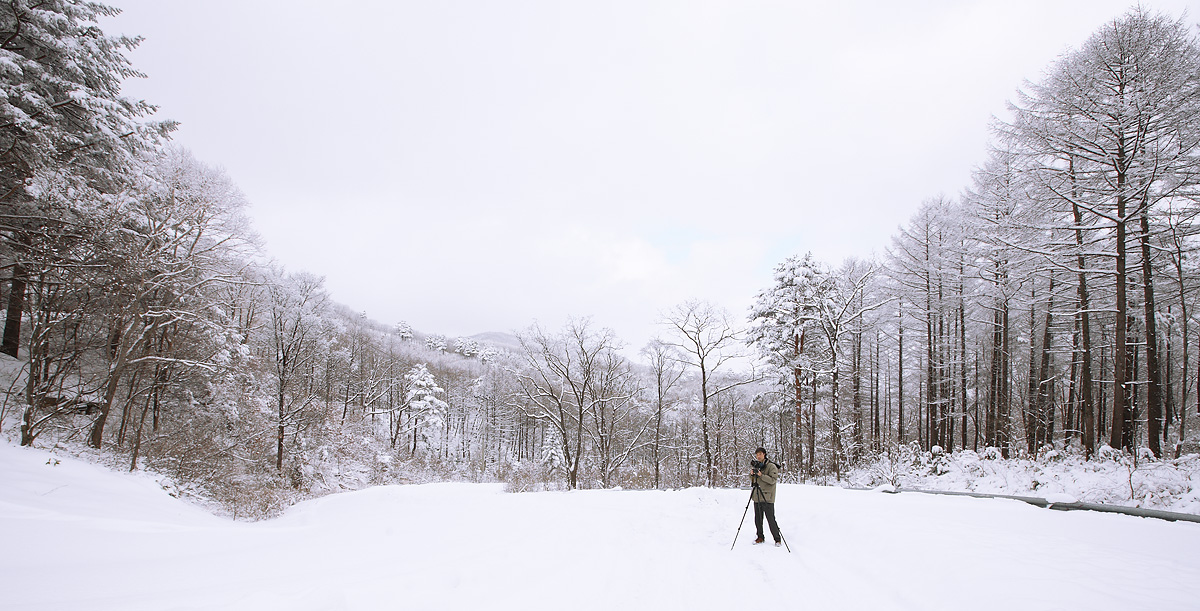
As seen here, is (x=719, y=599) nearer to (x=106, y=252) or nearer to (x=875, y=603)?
(x=875, y=603)

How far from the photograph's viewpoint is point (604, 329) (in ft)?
76.1

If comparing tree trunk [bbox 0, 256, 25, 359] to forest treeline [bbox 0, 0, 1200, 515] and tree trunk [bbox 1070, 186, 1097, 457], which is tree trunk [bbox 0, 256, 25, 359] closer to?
forest treeline [bbox 0, 0, 1200, 515]

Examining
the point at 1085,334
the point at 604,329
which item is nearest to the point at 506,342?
the point at 604,329

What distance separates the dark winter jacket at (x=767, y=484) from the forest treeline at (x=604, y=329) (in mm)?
9746

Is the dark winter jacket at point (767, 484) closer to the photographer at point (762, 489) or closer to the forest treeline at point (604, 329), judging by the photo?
the photographer at point (762, 489)

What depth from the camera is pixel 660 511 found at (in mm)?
9734

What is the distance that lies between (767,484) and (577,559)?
3262mm

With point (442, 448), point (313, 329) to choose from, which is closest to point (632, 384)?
point (313, 329)

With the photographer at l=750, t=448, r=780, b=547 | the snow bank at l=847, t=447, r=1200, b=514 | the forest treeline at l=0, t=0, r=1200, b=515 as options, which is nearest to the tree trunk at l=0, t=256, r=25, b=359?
the forest treeline at l=0, t=0, r=1200, b=515

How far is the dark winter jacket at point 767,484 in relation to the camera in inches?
287

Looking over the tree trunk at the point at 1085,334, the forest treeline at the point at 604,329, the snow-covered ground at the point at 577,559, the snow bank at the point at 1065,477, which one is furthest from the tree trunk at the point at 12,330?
the tree trunk at the point at 1085,334

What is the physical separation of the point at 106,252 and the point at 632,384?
75.6 feet

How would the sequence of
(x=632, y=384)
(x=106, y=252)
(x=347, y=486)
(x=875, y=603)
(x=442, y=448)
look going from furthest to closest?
(x=442, y=448) < (x=632, y=384) < (x=347, y=486) < (x=106, y=252) < (x=875, y=603)

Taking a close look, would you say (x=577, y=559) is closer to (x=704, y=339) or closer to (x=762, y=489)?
(x=762, y=489)
